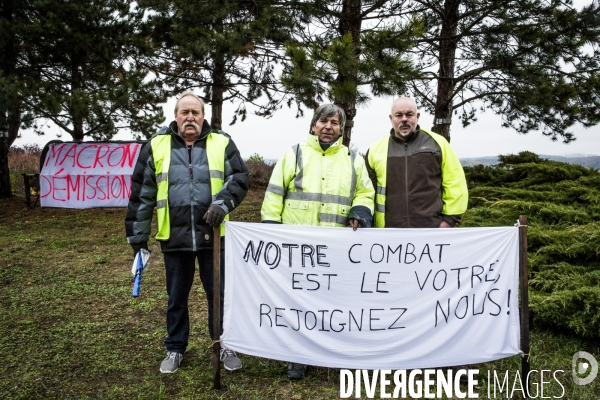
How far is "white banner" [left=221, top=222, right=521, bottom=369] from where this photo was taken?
3.31m

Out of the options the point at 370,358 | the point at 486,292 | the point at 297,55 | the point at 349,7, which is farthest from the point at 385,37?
the point at 370,358

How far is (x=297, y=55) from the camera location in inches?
229

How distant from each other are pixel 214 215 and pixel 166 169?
0.50 metres

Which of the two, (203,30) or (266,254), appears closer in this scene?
(266,254)

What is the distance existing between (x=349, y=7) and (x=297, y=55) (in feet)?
7.81

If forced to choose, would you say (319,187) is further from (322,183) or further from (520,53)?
(520,53)

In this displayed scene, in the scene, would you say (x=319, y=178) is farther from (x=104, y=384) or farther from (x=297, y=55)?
(x=297, y=55)

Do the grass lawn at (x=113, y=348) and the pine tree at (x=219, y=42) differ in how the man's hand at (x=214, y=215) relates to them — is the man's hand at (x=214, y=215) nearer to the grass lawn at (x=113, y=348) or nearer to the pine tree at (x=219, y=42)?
the grass lawn at (x=113, y=348)

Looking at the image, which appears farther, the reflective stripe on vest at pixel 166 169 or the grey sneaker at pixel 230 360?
the grey sneaker at pixel 230 360

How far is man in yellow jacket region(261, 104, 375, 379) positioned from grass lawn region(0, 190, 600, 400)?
371 mm

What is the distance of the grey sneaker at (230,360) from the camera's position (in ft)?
11.6

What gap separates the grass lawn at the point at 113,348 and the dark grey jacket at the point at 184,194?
37.4 inches

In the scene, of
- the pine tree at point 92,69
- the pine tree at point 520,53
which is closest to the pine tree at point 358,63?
the pine tree at point 520,53

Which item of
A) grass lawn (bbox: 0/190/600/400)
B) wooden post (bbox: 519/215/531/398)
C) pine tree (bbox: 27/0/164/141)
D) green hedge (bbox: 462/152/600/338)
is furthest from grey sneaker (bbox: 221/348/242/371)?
pine tree (bbox: 27/0/164/141)
